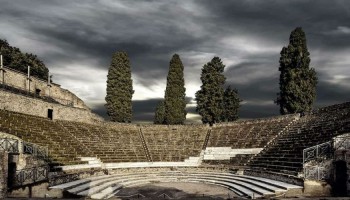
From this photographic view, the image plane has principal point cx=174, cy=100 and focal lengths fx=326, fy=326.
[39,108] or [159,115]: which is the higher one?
[39,108]

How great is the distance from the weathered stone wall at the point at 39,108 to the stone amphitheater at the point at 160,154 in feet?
0.35

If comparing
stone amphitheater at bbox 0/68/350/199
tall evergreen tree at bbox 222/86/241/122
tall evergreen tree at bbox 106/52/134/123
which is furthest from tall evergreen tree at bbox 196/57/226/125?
tall evergreen tree at bbox 106/52/134/123

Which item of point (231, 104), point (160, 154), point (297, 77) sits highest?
point (297, 77)

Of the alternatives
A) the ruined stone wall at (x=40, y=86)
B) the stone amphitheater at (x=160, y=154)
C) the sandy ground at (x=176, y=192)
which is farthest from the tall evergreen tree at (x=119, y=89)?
the sandy ground at (x=176, y=192)

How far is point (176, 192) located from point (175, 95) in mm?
26335

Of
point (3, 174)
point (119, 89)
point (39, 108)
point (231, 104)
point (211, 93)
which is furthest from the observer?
point (231, 104)

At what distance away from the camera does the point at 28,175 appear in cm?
2162

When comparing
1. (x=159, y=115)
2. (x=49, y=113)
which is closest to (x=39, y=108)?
(x=49, y=113)

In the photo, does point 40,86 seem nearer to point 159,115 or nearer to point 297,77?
point 159,115

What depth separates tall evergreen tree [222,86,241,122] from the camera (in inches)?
2160

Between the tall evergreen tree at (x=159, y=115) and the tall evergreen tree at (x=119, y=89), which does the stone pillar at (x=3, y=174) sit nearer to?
the tall evergreen tree at (x=119, y=89)

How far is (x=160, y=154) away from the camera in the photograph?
40312 millimetres

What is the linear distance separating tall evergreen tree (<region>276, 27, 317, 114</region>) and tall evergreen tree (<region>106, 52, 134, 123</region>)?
23.0 m

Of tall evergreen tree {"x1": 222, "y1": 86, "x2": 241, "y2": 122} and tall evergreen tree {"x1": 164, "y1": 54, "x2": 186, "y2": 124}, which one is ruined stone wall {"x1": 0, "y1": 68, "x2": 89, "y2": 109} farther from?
tall evergreen tree {"x1": 222, "y1": 86, "x2": 241, "y2": 122}
